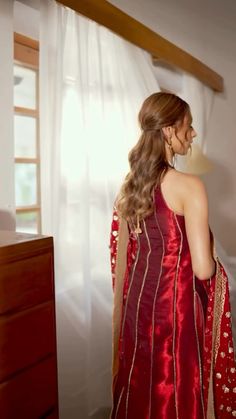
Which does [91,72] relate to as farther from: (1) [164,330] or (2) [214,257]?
(1) [164,330]

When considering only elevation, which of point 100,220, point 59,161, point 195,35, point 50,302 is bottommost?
point 50,302

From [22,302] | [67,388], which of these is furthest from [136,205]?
[67,388]

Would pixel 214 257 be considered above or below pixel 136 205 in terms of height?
below

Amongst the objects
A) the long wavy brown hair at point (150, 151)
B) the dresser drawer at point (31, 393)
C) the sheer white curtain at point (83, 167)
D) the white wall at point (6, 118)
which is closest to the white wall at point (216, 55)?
the sheer white curtain at point (83, 167)

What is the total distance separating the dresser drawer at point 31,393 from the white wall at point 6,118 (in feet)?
1.82

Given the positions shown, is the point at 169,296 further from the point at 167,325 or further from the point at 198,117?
the point at 198,117

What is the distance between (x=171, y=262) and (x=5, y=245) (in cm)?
58

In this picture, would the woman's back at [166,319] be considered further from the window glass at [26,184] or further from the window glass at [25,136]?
the window glass at [25,136]

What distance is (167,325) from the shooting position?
1272 mm

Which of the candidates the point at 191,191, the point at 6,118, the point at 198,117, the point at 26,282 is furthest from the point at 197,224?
the point at 198,117

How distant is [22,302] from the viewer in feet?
2.98

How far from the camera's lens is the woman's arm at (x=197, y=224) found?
1.19 m

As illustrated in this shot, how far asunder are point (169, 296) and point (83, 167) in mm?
591

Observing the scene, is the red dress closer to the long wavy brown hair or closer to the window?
the long wavy brown hair
